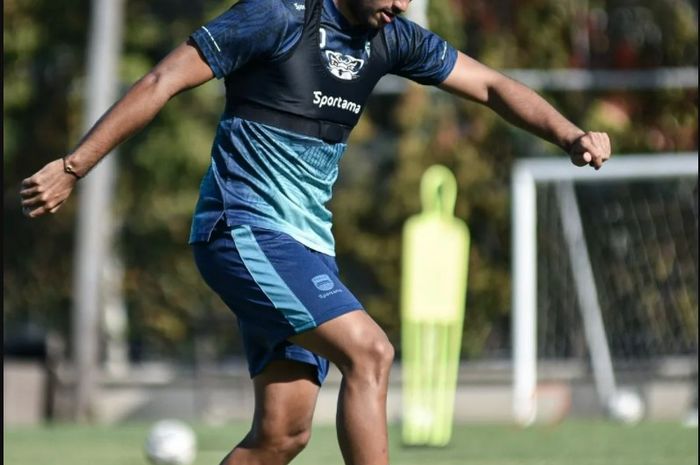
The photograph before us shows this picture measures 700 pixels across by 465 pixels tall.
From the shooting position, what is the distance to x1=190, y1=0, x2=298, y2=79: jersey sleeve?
5.05m

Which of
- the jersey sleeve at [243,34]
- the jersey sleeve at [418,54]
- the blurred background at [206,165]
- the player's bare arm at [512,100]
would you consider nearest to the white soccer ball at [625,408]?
the blurred background at [206,165]

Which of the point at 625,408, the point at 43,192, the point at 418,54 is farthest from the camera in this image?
the point at 625,408

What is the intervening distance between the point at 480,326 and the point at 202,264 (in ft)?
40.8

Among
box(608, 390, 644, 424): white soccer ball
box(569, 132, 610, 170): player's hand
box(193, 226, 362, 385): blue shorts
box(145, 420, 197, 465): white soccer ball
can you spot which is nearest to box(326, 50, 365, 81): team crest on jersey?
box(193, 226, 362, 385): blue shorts

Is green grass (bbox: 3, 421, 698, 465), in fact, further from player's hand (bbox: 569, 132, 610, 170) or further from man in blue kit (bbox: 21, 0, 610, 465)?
man in blue kit (bbox: 21, 0, 610, 465)

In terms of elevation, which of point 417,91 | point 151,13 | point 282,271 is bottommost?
point 282,271

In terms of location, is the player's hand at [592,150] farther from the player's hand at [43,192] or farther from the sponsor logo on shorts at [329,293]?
the player's hand at [43,192]

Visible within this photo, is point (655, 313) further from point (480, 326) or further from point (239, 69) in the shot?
point (239, 69)

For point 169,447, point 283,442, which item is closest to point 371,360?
point 283,442

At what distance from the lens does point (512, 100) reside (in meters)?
5.80

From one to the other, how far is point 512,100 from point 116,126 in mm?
1532

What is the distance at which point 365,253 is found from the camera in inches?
696

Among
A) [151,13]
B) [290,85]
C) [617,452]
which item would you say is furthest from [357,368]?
[151,13]

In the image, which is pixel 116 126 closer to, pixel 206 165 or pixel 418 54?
pixel 418 54
